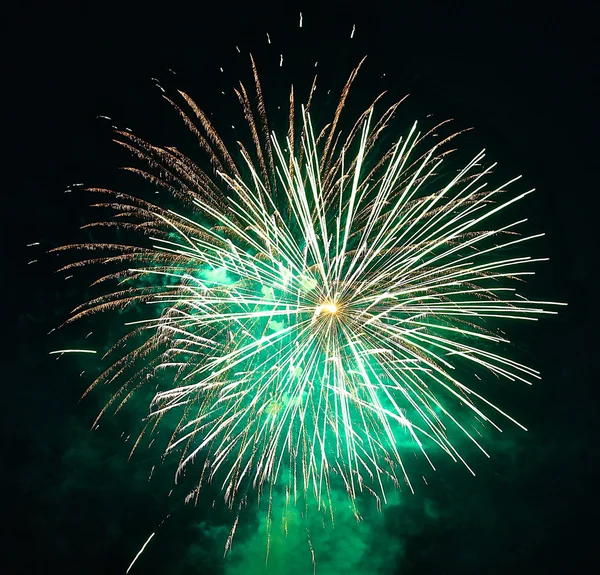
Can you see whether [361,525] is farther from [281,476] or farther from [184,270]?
[184,270]

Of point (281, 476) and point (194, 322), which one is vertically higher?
point (281, 476)

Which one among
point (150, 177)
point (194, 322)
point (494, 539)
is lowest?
point (494, 539)

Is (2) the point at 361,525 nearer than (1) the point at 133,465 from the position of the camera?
No

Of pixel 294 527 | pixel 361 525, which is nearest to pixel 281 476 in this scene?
pixel 294 527

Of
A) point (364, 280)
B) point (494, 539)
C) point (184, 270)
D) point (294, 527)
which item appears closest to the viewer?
point (364, 280)

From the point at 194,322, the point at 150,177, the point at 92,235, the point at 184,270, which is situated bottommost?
the point at 194,322

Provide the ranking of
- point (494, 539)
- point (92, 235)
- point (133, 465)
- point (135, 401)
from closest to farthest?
point (92, 235), point (135, 401), point (133, 465), point (494, 539)

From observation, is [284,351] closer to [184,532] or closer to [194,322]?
[194,322]

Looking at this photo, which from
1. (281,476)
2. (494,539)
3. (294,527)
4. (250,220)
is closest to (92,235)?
(250,220)

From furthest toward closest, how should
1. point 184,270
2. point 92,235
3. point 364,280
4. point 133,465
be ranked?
1. point 133,465
2. point 92,235
3. point 184,270
4. point 364,280
